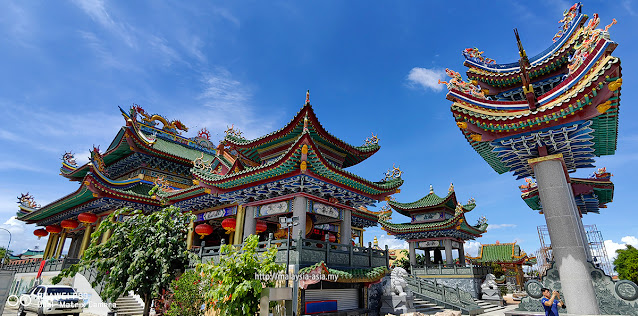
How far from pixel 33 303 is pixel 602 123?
24048 millimetres

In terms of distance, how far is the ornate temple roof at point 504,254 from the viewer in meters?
36.6

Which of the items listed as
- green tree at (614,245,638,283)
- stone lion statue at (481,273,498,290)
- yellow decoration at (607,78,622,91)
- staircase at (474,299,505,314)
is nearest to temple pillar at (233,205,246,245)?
yellow decoration at (607,78,622,91)

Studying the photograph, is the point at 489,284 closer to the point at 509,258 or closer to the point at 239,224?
the point at 509,258

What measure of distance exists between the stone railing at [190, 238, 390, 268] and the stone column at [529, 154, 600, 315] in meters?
7.10

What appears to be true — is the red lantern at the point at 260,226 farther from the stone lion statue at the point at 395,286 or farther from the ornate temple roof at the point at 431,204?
the ornate temple roof at the point at 431,204

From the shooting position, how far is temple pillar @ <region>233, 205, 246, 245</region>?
659 inches

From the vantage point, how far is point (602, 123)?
33.5 feet

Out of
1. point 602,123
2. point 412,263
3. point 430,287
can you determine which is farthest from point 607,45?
point 412,263

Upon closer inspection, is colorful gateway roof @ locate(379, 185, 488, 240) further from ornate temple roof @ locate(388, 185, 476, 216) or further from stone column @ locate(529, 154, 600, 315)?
stone column @ locate(529, 154, 600, 315)

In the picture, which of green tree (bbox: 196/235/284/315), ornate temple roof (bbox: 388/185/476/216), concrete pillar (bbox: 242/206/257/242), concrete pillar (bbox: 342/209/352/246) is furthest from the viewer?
ornate temple roof (bbox: 388/185/476/216)

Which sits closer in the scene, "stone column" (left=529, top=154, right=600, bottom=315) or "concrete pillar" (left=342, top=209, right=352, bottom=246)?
"stone column" (left=529, top=154, right=600, bottom=315)

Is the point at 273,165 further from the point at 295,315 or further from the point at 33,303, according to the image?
the point at 33,303

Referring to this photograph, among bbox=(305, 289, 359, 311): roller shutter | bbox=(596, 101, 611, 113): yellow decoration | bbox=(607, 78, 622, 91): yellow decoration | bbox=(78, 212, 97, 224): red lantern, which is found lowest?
bbox=(305, 289, 359, 311): roller shutter

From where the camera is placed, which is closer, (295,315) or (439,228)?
(295,315)
